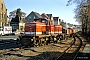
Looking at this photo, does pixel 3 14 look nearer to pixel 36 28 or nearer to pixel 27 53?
pixel 36 28

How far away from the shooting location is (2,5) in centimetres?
6675

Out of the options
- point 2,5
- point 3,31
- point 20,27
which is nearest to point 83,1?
point 3,31

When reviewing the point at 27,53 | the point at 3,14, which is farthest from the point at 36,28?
the point at 3,14

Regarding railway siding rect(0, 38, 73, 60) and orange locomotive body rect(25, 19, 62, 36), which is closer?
railway siding rect(0, 38, 73, 60)

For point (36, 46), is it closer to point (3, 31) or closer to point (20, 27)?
point (3, 31)

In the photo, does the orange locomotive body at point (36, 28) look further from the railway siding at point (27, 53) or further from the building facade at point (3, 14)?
the building facade at point (3, 14)

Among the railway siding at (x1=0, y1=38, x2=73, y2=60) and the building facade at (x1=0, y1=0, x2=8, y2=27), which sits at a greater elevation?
the building facade at (x1=0, y1=0, x2=8, y2=27)

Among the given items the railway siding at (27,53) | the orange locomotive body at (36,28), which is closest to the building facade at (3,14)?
the orange locomotive body at (36,28)

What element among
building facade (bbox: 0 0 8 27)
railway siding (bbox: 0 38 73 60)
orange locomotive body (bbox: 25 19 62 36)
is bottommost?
railway siding (bbox: 0 38 73 60)

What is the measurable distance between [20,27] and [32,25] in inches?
2404

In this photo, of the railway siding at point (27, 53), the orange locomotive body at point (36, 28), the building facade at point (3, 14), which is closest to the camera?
the railway siding at point (27, 53)

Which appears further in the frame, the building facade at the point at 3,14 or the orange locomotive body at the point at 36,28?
the building facade at the point at 3,14

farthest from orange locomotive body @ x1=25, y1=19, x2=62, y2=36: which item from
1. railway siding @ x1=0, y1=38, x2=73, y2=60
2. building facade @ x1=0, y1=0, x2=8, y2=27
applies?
building facade @ x1=0, y1=0, x2=8, y2=27

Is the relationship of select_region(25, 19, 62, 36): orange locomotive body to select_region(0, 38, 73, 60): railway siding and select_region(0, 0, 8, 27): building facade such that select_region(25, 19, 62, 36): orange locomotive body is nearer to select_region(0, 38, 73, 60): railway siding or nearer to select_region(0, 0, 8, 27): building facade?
select_region(0, 38, 73, 60): railway siding
